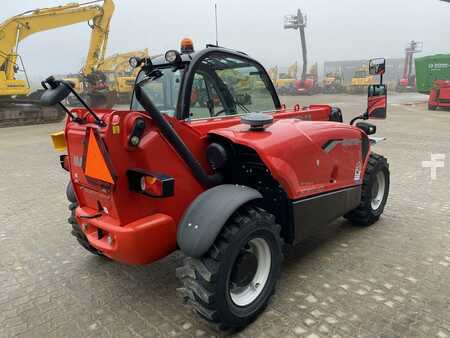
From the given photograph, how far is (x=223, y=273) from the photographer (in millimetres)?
2289

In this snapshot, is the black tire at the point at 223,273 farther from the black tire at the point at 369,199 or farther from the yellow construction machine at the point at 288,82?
the yellow construction machine at the point at 288,82

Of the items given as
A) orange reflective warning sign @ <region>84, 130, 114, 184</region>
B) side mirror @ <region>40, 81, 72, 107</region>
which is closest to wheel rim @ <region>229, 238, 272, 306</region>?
orange reflective warning sign @ <region>84, 130, 114, 184</region>

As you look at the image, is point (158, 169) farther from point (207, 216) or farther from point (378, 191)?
point (378, 191)

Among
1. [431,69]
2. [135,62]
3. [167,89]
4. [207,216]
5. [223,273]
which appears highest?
[431,69]

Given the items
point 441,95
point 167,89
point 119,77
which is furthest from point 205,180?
point 119,77

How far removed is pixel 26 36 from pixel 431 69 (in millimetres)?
19848

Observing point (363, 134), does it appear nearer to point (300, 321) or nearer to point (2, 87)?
point (300, 321)

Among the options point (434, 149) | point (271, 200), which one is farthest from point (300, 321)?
point (434, 149)

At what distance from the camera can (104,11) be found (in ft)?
55.9

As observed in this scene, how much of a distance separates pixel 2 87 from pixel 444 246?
15.7m

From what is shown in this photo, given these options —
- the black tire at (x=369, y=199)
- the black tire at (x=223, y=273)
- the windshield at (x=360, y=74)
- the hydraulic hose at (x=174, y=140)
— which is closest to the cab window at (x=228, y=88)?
the hydraulic hose at (x=174, y=140)

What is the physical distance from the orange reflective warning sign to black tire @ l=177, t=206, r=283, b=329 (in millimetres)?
733

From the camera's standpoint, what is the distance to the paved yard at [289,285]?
2.48m

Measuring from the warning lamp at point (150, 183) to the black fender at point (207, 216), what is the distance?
0.89ft
